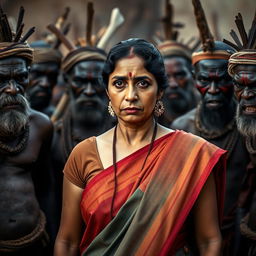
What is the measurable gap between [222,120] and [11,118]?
6.66 feet

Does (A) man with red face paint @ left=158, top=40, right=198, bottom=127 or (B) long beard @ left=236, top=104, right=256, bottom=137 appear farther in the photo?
(A) man with red face paint @ left=158, top=40, right=198, bottom=127

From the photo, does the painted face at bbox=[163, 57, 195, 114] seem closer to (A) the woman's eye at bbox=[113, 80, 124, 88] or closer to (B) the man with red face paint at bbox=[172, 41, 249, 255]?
(B) the man with red face paint at bbox=[172, 41, 249, 255]

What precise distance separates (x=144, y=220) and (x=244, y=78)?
69.0 inches

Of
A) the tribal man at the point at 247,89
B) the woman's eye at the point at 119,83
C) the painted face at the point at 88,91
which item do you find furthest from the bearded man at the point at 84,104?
the woman's eye at the point at 119,83

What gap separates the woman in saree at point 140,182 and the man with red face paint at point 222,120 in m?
1.85

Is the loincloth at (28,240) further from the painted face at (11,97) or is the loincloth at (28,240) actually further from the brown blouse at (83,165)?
the brown blouse at (83,165)

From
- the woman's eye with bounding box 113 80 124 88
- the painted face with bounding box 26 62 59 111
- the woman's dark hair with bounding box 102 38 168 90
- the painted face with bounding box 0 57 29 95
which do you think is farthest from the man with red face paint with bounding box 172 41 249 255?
the painted face with bounding box 26 62 59 111

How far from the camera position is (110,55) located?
4910 mm

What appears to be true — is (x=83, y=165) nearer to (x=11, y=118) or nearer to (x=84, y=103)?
(x=11, y=118)

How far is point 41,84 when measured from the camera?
8734mm

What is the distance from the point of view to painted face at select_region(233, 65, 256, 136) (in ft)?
19.5

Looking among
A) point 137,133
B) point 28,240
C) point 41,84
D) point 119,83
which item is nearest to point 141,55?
point 119,83

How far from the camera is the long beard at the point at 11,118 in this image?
5.96 metres

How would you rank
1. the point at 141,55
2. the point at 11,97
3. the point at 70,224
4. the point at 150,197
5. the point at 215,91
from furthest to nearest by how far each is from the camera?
the point at 215,91
the point at 11,97
the point at 70,224
the point at 141,55
the point at 150,197
